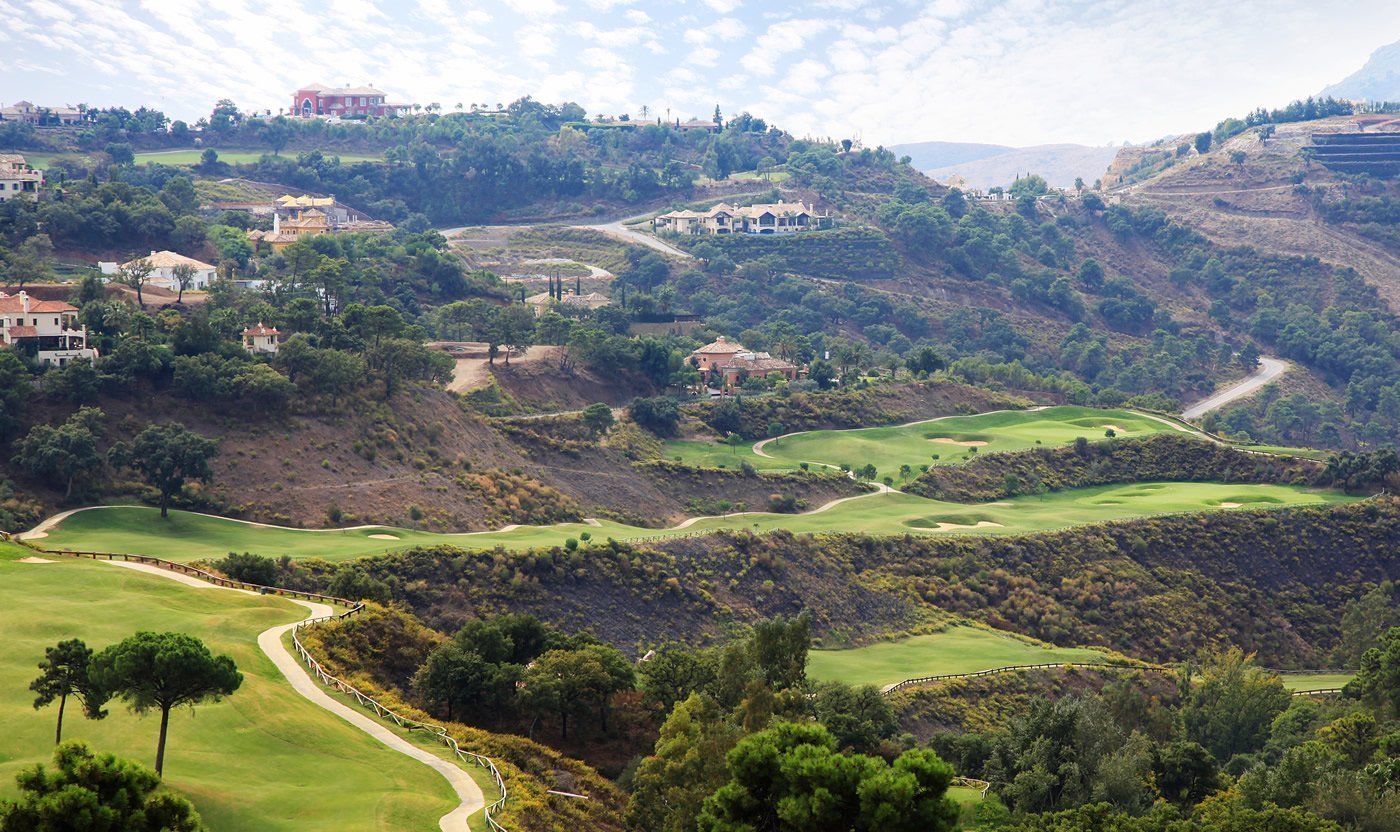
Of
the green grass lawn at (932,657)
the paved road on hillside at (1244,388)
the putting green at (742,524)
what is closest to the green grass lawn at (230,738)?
the putting green at (742,524)

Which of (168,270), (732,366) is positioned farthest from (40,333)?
(732,366)

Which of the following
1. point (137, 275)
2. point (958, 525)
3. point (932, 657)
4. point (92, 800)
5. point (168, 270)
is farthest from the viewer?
point (168, 270)

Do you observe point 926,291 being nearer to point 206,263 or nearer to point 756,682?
point 206,263

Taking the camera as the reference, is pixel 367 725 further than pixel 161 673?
Yes

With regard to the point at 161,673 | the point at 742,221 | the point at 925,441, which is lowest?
the point at 925,441

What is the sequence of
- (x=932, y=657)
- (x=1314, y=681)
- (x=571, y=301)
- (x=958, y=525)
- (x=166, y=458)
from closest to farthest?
(x=166, y=458)
(x=932, y=657)
(x=1314, y=681)
(x=958, y=525)
(x=571, y=301)

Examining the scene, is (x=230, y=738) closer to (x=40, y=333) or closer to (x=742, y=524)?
(x=40, y=333)

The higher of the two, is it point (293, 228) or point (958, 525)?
point (293, 228)

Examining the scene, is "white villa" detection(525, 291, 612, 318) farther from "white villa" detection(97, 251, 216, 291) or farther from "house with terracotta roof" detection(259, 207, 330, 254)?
"white villa" detection(97, 251, 216, 291)

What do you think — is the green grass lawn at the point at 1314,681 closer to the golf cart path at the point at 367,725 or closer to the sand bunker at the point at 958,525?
the sand bunker at the point at 958,525
